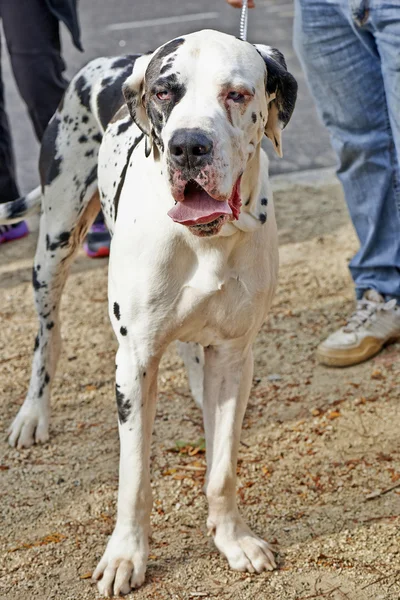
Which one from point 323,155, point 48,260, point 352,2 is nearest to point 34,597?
point 48,260

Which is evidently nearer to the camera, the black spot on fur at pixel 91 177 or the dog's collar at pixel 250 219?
the dog's collar at pixel 250 219

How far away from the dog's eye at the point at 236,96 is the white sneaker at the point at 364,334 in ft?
7.19

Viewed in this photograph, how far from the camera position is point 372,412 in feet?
13.6

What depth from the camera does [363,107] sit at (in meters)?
4.41

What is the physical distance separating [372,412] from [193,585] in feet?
4.60

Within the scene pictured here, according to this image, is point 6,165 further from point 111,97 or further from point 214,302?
point 214,302

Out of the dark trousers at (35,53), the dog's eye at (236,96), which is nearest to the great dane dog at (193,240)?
the dog's eye at (236,96)

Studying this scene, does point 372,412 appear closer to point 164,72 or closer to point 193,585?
point 193,585

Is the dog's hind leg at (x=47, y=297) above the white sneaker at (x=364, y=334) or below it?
above

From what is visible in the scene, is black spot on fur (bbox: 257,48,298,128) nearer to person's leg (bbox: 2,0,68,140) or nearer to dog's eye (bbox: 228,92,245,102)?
dog's eye (bbox: 228,92,245,102)

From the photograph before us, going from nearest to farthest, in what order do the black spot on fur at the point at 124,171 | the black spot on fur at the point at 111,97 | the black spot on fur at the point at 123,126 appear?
Answer: the black spot on fur at the point at 124,171, the black spot on fur at the point at 123,126, the black spot on fur at the point at 111,97

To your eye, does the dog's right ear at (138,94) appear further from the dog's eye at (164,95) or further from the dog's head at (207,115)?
the dog's eye at (164,95)

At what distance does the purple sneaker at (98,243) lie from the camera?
A: 19.4 feet

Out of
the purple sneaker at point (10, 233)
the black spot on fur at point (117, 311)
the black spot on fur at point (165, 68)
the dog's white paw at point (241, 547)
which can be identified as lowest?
the purple sneaker at point (10, 233)
